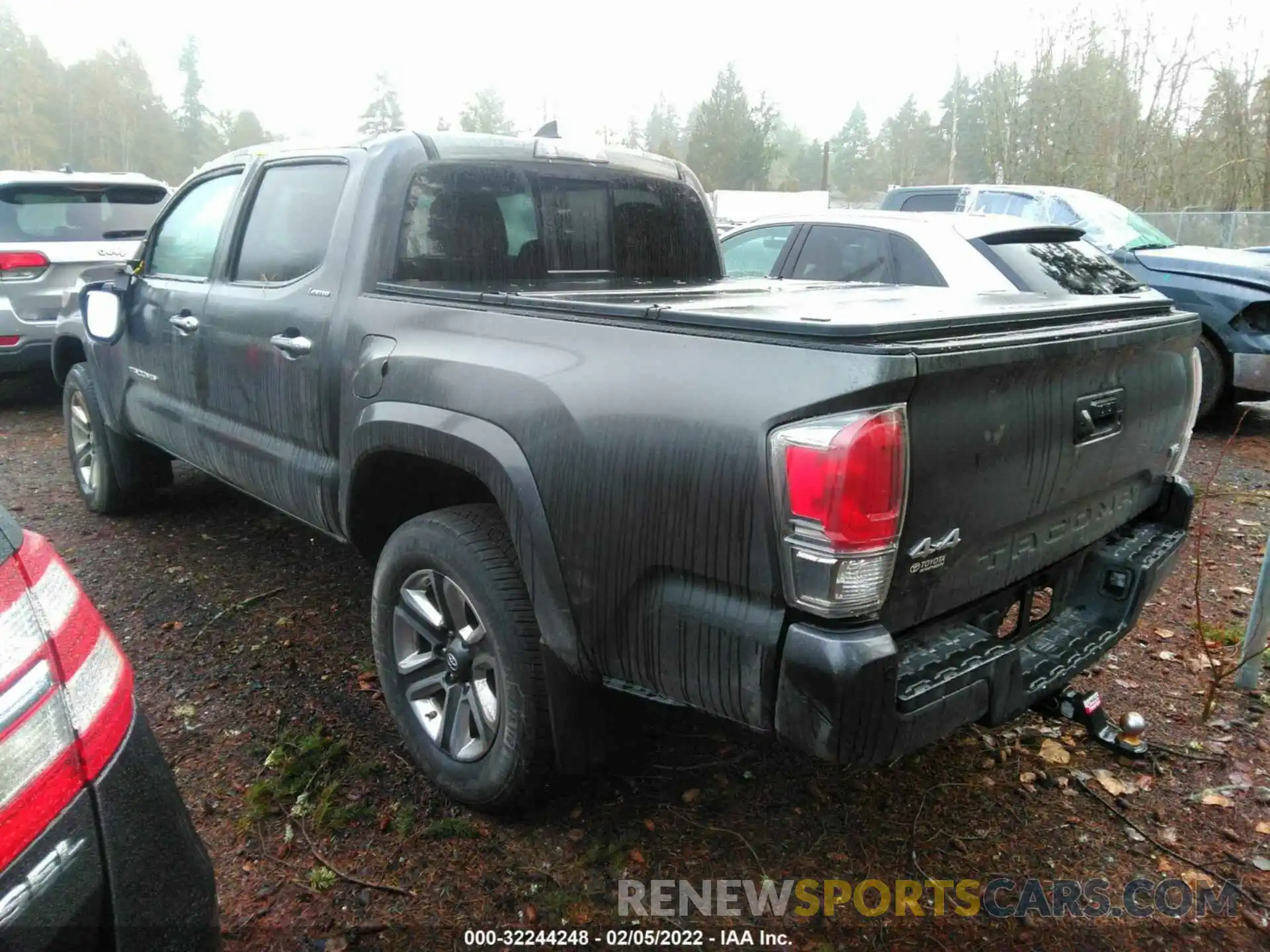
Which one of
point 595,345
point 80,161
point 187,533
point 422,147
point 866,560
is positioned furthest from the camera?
point 80,161

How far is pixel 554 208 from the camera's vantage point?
11.3 feet

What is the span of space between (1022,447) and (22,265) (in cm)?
769

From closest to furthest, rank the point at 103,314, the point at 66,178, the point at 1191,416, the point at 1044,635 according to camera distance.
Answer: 1. the point at 1044,635
2. the point at 1191,416
3. the point at 103,314
4. the point at 66,178

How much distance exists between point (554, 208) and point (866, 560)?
2233mm

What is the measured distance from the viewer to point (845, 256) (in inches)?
227

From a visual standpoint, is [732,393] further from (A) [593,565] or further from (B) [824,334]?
(A) [593,565]

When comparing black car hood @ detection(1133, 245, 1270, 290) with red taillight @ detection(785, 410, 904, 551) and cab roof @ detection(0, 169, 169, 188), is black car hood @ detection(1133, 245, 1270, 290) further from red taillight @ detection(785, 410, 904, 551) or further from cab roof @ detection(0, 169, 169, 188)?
cab roof @ detection(0, 169, 169, 188)

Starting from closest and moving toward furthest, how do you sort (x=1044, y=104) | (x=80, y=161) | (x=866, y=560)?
1. (x=866, y=560)
2. (x=1044, y=104)
3. (x=80, y=161)

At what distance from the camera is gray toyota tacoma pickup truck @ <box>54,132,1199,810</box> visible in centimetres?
174

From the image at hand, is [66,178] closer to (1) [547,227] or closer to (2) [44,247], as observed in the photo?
(2) [44,247]

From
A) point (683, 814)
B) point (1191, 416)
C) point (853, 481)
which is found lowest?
point (683, 814)

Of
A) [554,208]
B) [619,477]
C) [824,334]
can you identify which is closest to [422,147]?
[554,208]

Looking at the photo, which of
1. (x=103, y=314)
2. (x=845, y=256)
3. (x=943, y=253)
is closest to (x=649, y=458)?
(x=103, y=314)

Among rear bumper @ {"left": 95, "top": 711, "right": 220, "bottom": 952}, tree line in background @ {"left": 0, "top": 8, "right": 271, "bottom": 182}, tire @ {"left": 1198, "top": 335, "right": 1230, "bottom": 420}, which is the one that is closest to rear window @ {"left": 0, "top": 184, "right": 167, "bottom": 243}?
rear bumper @ {"left": 95, "top": 711, "right": 220, "bottom": 952}
